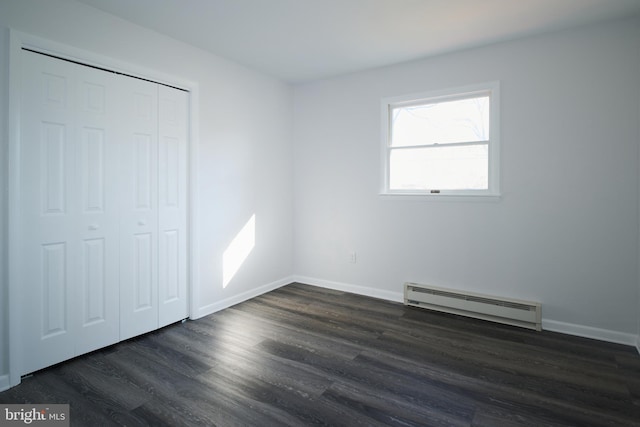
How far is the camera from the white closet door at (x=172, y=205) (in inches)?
125

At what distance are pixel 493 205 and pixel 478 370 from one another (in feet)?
5.37

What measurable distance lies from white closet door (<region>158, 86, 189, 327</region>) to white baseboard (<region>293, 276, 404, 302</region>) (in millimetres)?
1743

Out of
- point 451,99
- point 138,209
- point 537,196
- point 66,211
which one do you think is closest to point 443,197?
point 537,196

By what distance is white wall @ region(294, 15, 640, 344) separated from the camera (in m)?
2.94

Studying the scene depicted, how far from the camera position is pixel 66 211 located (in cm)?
254

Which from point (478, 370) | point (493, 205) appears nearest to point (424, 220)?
point (493, 205)

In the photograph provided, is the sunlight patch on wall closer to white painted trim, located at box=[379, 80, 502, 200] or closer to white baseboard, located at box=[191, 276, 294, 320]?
white baseboard, located at box=[191, 276, 294, 320]

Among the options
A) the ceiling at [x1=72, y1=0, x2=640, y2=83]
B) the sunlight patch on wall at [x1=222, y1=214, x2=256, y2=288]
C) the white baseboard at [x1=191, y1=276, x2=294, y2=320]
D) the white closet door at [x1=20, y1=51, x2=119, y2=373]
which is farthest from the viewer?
the sunlight patch on wall at [x1=222, y1=214, x2=256, y2=288]

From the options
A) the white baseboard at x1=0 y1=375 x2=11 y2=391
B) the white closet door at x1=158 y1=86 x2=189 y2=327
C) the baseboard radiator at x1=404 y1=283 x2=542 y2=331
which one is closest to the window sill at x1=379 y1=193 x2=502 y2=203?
the baseboard radiator at x1=404 y1=283 x2=542 y2=331

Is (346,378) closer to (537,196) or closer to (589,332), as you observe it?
(589,332)

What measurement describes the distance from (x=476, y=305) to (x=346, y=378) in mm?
1754

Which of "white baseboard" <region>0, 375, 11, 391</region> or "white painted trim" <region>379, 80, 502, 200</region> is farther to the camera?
"white painted trim" <region>379, 80, 502, 200</region>

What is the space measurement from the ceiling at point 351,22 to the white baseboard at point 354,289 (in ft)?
8.58

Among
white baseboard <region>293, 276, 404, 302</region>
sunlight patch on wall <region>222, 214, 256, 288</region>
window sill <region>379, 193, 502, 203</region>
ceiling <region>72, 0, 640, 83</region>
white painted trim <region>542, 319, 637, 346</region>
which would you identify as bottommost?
white painted trim <region>542, 319, 637, 346</region>
